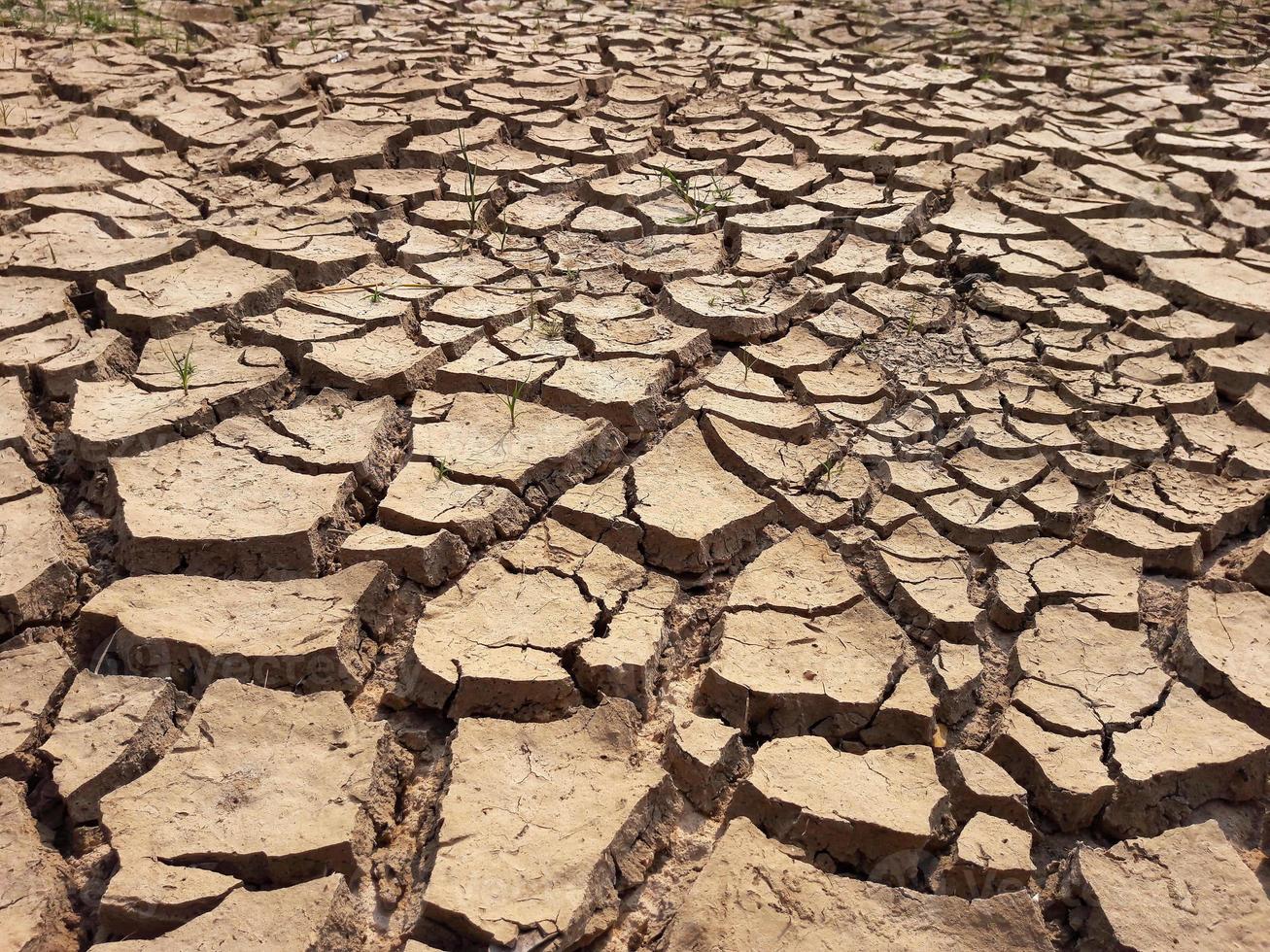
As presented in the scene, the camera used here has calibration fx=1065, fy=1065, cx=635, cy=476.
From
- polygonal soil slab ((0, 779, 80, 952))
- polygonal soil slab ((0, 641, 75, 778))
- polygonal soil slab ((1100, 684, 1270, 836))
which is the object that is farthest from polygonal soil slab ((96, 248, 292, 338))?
Answer: polygonal soil slab ((1100, 684, 1270, 836))

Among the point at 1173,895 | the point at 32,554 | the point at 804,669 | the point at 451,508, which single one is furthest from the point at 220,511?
the point at 1173,895

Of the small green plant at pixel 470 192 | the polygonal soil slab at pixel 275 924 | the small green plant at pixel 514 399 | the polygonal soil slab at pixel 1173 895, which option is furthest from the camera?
the small green plant at pixel 470 192

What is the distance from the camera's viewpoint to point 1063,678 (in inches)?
79.1

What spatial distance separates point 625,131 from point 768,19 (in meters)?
2.22

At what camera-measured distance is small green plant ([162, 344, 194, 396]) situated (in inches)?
104

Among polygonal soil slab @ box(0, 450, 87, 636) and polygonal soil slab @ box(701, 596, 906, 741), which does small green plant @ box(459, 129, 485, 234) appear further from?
polygonal soil slab @ box(701, 596, 906, 741)

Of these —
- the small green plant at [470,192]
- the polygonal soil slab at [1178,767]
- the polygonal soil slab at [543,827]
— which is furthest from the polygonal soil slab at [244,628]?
the small green plant at [470,192]

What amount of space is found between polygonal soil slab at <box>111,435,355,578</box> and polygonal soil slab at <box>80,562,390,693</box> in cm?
7

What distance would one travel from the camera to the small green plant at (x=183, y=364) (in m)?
2.63

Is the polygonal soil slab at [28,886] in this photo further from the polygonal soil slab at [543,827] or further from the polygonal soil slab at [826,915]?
the polygonal soil slab at [826,915]

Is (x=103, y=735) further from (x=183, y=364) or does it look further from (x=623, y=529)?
(x=183, y=364)

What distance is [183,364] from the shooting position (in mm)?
2725

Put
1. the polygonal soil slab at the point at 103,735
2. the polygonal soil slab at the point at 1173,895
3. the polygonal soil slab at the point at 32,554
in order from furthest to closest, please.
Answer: the polygonal soil slab at the point at 32,554
the polygonal soil slab at the point at 103,735
the polygonal soil slab at the point at 1173,895

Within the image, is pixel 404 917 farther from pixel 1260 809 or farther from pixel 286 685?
pixel 1260 809
